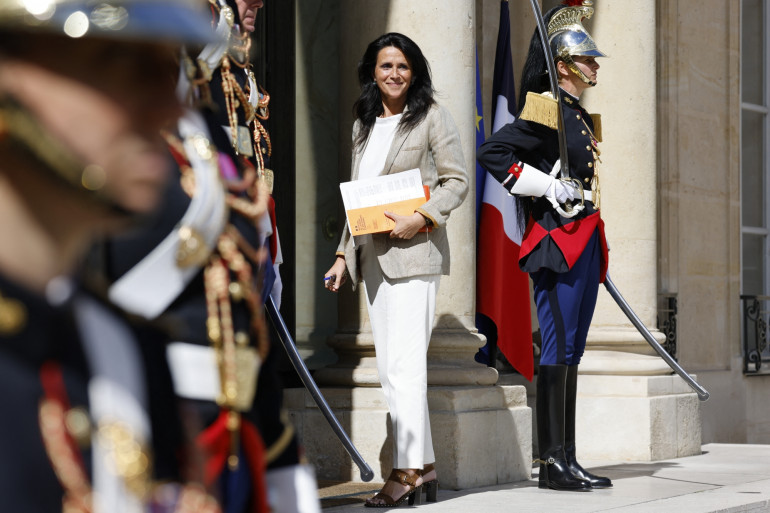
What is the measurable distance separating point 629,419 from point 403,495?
114 inches

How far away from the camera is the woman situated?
5070mm

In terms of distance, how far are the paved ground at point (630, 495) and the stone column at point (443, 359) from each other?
178mm

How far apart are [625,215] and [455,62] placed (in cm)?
228

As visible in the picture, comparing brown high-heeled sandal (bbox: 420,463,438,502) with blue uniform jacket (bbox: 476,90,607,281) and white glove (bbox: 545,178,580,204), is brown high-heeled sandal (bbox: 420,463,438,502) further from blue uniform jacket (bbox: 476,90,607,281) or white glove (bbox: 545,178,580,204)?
white glove (bbox: 545,178,580,204)

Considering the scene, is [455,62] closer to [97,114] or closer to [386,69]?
[386,69]

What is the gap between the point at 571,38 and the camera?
19.6 ft

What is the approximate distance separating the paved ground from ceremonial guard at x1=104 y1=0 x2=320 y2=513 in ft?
12.7

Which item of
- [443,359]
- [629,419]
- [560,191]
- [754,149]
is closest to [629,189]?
[629,419]

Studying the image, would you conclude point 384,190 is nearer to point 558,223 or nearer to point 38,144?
point 558,223

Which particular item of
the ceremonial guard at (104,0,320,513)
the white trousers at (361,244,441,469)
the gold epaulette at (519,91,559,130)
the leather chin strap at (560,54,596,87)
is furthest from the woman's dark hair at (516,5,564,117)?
the ceremonial guard at (104,0,320,513)

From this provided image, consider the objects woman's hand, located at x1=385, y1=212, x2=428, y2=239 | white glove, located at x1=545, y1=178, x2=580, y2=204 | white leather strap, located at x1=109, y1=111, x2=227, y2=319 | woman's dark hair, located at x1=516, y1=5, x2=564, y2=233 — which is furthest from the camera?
woman's dark hair, located at x1=516, y1=5, x2=564, y2=233

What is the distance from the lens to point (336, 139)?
709 cm

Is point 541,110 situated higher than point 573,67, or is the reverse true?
point 573,67

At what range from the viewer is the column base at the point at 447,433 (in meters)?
5.89
